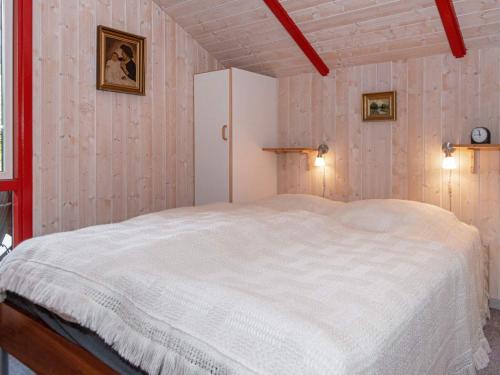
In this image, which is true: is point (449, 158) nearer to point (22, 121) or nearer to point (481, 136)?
point (481, 136)

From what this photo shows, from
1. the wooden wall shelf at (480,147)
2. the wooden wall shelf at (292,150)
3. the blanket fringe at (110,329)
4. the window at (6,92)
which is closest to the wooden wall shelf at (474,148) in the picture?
the wooden wall shelf at (480,147)

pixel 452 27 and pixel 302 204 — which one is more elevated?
pixel 452 27

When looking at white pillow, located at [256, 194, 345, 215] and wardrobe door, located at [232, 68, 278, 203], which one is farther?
wardrobe door, located at [232, 68, 278, 203]

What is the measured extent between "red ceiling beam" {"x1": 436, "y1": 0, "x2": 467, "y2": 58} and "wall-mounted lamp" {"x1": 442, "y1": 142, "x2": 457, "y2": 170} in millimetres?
630

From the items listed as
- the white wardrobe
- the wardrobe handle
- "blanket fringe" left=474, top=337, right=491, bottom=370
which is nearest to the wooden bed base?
"blanket fringe" left=474, top=337, right=491, bottom=370

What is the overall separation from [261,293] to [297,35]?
243 cm

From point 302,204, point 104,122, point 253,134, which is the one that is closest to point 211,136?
point 253,134

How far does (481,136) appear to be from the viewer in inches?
106

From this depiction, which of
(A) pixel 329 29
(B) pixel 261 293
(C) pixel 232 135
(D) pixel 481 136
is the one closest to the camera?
(B) pixel 261 293

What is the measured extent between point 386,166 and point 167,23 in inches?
84.6

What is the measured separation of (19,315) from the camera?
5.30 feet

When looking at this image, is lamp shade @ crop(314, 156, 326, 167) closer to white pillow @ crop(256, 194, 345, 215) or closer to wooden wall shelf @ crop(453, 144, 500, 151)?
white pillow @ crop(256, 194, 345, 215)

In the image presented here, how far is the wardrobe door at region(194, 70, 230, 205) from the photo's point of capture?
3453 mm

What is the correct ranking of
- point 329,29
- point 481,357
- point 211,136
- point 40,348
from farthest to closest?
point 211,136 → point 329,29 → point 481,357 → point 40,348
